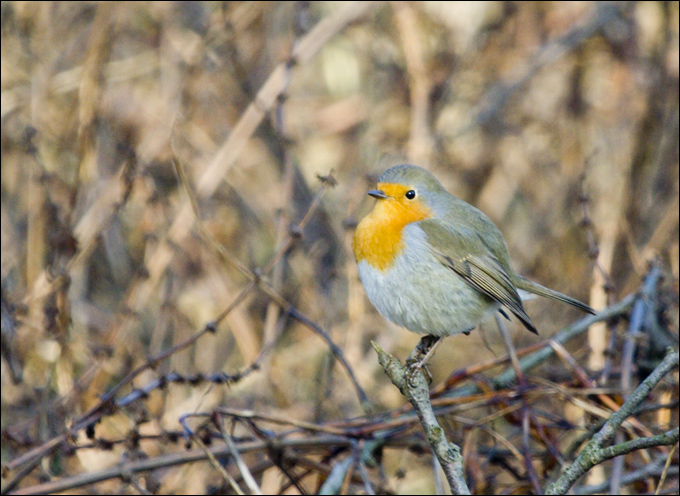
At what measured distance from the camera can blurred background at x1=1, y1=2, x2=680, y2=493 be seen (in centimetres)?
415

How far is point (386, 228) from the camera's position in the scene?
9.52ft

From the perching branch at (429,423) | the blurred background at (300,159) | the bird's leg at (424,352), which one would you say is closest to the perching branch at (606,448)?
the perching branch at (429,423)

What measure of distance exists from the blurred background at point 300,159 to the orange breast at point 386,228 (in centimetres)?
95

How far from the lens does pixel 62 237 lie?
3.37 m

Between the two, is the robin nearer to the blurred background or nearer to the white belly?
the white belly

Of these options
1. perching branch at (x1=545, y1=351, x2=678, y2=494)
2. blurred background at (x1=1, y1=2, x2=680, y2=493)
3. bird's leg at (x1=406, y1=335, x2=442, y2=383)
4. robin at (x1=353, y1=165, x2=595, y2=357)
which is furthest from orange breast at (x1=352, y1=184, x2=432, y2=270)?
perching branch at (x1=545, y1=351, x2=678, y2=494)

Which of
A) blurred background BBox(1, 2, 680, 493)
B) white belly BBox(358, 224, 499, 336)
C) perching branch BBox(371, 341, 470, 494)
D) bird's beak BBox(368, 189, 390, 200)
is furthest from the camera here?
blurred background BBox(1, 2, 680, 493)

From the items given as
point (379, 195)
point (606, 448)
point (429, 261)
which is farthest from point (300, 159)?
point (606, 448)

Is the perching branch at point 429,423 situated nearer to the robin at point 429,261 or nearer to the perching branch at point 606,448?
the perching branch at point 606,448

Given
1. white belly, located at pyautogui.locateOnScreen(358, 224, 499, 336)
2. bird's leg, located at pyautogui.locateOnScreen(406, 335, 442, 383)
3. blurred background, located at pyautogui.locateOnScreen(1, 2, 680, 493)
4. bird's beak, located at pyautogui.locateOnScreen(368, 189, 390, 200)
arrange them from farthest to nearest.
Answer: blurred background, located at pyautogui.locateOnScreen(1, 2, 680, 493), bird's beak, located at pyautogui.locateOnScreen(368, 189, 390, 200), white belly, located at pyautogui.locateOnScreen(358, 224, 499, 336), bird's leg, located at pyautogui.locateOnScreen(406, 335, 442, 383)

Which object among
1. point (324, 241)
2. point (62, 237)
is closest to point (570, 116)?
point (324, 241)

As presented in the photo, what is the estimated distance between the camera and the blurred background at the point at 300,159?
163 inches

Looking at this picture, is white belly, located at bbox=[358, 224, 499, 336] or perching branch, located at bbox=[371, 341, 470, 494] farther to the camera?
white belly, located at bbox=[358, 224, 499, 336]

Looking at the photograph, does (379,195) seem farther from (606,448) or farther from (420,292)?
(606,448)
